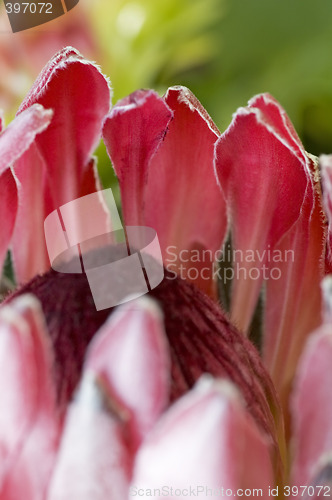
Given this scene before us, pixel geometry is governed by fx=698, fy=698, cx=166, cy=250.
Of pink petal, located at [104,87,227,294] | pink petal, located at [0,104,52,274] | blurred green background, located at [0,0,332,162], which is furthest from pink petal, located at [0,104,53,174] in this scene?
blurred green background, located at [0,0,332,162]

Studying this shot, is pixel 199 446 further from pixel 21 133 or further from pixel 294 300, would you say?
pixel 294 300

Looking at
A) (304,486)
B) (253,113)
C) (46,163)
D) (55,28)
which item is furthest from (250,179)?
(55,28)

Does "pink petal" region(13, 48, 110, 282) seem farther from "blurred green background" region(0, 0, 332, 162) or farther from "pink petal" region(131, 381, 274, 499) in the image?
"blurred green background" region(0, 0, 332, 162)

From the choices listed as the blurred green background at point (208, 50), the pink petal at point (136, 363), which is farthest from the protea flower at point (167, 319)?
the blurred green background at point (208, 50)

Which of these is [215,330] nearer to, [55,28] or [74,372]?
[74,372]

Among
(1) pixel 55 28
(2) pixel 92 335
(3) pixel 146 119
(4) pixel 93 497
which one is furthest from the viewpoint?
(1) pixel 55 28

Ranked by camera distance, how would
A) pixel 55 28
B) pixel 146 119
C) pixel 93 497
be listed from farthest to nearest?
pixel 55 28, pixel 146 119, pixel 93 497
